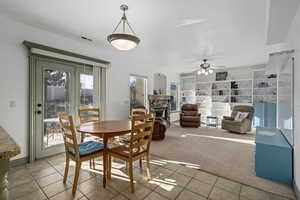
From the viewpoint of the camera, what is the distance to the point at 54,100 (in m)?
2.90

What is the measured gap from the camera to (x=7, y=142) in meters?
0.97

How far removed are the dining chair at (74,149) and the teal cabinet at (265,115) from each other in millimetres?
5390

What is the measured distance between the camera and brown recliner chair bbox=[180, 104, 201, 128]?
548cm

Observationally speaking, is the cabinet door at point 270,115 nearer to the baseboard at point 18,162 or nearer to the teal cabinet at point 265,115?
the teal cabinet at point 265,115

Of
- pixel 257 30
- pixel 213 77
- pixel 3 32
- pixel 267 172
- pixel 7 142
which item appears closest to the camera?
pixel 7 142

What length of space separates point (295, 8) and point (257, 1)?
0.42 metres

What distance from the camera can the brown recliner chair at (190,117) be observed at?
5.48 metres

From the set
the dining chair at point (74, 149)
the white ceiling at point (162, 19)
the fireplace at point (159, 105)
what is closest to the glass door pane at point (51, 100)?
the white ceiling at point (162, 19)

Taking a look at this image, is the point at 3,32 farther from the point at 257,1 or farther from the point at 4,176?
the point at 257,1

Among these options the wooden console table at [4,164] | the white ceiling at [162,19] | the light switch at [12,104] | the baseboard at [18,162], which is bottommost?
the baseboard at [18,162]

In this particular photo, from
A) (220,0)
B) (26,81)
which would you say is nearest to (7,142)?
(26,81)

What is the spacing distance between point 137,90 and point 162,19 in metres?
2.87

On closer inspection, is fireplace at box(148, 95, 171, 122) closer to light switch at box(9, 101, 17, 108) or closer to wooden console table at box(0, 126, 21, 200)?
light switch at box(9, 101, 17, 108)

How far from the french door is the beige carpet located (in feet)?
6.71
